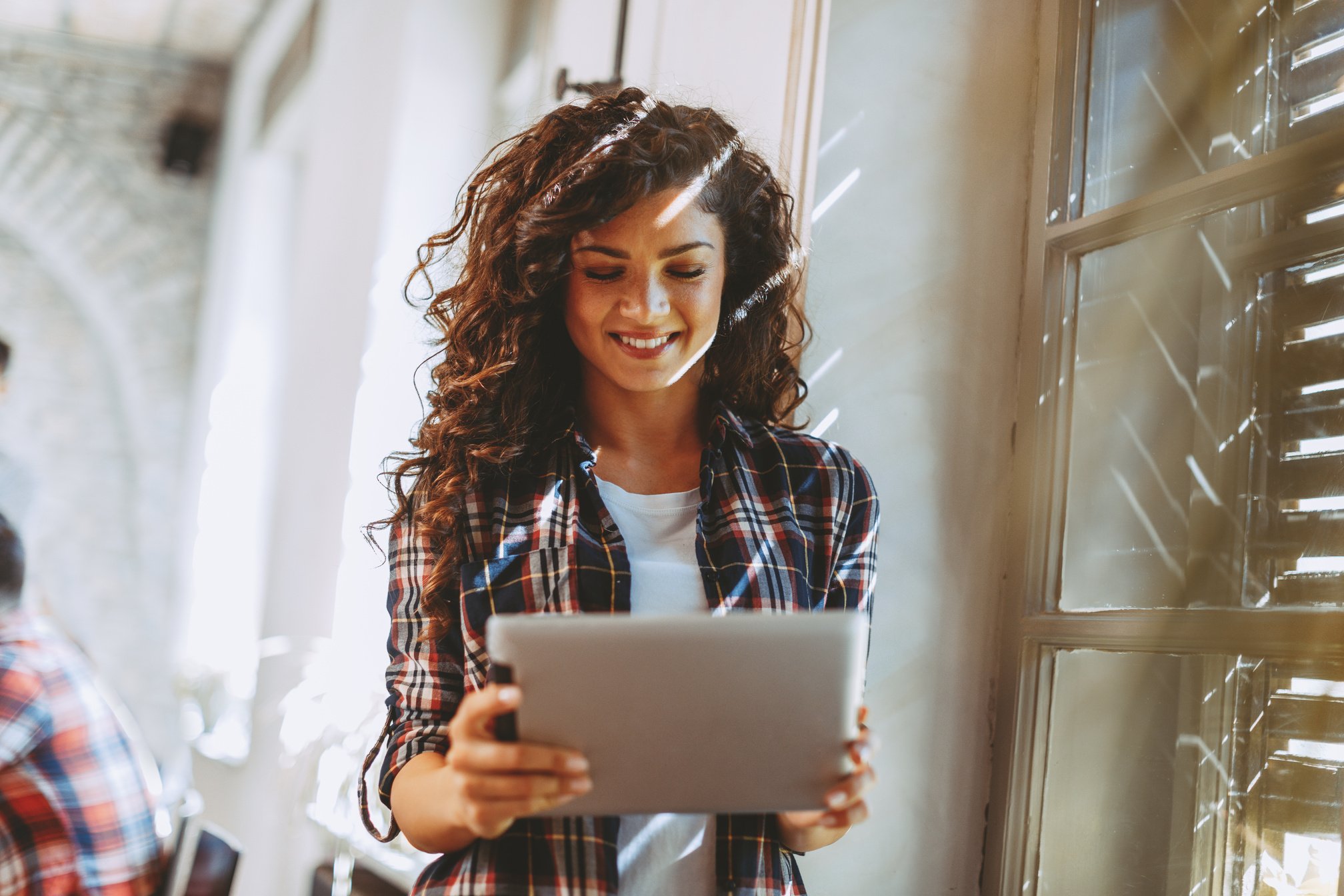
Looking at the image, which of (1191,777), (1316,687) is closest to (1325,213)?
(1316,687)

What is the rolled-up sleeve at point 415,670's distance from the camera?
4.07 feet

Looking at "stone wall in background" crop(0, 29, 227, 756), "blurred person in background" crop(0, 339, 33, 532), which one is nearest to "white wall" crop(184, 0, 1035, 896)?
"blurred person in background" crop(0, 339, 33, 532)

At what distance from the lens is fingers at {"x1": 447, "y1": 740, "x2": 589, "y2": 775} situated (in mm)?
946

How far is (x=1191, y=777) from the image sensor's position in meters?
1.20

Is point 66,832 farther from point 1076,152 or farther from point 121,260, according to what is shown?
point 121,260

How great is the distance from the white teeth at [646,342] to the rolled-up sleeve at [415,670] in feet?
1.02

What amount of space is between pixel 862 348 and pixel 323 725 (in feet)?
5.59

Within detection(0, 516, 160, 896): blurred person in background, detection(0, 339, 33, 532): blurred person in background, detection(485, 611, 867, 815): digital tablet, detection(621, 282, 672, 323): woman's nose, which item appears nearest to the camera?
detection(485, 611, 867, 815): digital tablet

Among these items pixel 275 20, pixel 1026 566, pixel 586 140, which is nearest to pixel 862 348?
pixel 1026 566

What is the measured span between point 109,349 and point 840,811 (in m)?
5.92

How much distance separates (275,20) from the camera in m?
5.12

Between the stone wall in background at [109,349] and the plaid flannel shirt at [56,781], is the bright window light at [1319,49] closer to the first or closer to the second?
the plaid flannel shirt at [56,781]

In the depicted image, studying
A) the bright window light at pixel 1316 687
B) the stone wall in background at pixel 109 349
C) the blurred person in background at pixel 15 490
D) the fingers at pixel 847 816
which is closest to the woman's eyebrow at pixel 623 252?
the fingers at pixel 847 816

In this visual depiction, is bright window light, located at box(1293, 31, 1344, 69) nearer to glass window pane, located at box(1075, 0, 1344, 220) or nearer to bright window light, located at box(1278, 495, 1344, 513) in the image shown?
glass window pane, located at box(1075, 0, 1344, 220)
